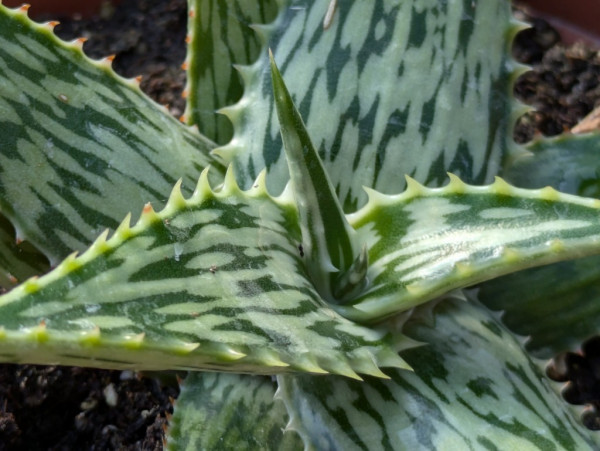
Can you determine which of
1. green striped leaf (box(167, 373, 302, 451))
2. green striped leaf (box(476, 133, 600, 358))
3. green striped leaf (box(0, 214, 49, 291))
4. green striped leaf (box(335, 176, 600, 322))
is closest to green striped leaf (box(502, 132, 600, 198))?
green striped leaf (box(476, 133, 600, 358))

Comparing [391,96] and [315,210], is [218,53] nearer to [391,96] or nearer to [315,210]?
[391,96]

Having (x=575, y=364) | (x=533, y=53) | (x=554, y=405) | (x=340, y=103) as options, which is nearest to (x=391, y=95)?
(x=340, y=103)

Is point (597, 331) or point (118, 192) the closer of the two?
point (118, 192)

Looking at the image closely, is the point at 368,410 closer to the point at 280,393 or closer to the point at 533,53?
the point at 280,393

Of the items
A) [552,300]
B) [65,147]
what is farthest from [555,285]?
[65,147]

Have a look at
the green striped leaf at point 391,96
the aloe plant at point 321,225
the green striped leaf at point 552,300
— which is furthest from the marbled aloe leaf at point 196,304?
the green striped leaf at point 552,300

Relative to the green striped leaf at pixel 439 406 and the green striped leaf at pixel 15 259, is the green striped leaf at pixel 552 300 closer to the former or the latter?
the green striped leaf at pixel 439 406
